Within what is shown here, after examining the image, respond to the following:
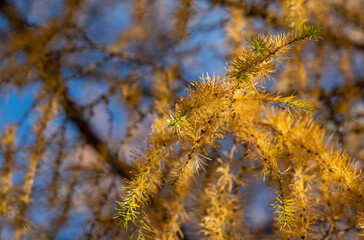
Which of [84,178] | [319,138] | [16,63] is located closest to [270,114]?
[319,138]

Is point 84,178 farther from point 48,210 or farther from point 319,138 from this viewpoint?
point 319,138

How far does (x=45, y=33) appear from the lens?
0.43 metres

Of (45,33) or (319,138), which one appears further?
(45,33)

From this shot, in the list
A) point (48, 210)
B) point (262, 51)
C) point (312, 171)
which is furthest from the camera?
point (48, 210)

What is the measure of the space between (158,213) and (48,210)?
17cm

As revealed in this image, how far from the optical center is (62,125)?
416 mm

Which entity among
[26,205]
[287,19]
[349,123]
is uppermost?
[287,19]

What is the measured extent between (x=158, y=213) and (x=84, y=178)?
0.13 m

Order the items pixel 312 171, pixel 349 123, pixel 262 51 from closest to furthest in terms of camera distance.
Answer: pixel 262 51
pixel 312 171
pixel 349 123

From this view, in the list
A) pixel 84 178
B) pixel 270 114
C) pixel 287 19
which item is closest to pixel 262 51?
pixel 270 114

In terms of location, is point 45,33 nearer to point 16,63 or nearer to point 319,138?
point 16,63

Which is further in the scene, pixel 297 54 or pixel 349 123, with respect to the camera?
pixel 349 123

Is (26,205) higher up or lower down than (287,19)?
lower down

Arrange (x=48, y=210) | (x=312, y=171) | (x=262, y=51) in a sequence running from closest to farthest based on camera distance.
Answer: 1. (x=262, y=51)
2. (x=312, y=171)
3. (x=48, y=210)
